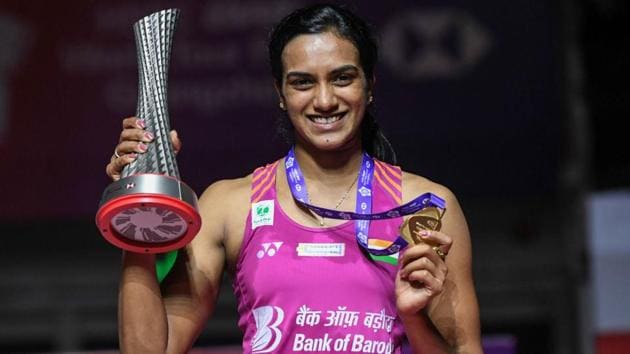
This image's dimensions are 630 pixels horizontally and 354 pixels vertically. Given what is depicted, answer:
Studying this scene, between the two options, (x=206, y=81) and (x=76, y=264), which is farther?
(x=76, y=264)

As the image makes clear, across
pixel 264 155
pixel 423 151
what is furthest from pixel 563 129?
pixel 264 155

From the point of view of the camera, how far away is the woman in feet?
9.15

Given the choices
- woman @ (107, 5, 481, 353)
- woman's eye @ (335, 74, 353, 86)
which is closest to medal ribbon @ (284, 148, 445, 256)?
woman @ (107, 5, 481, 353)

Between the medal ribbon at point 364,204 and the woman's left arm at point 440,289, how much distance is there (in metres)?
0.08

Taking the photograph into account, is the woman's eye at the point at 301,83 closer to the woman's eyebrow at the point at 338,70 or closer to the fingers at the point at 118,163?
the woman's eyebrow at the point at 338,70

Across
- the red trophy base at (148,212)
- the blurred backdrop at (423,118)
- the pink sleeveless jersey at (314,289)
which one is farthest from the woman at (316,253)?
the blurred backdrop at (423,118)

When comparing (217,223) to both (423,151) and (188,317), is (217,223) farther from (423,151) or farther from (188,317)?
(423,151)

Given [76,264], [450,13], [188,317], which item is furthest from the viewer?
[76,264]

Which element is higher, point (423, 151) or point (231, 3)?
point (231, 3)

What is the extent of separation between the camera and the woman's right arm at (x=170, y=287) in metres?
2.79

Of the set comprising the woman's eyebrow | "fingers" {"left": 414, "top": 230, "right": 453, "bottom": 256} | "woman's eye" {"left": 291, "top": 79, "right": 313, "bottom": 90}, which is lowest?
"fingers" {"left": 414, "top": 230, "right": 453, "bottom": 256}

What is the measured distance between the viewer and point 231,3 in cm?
611

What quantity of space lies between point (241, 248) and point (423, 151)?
3144mm

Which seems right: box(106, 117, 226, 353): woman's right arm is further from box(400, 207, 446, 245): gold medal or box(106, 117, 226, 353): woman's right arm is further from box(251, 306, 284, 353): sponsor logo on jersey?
box(400, 207, 446, 245): gold medal
